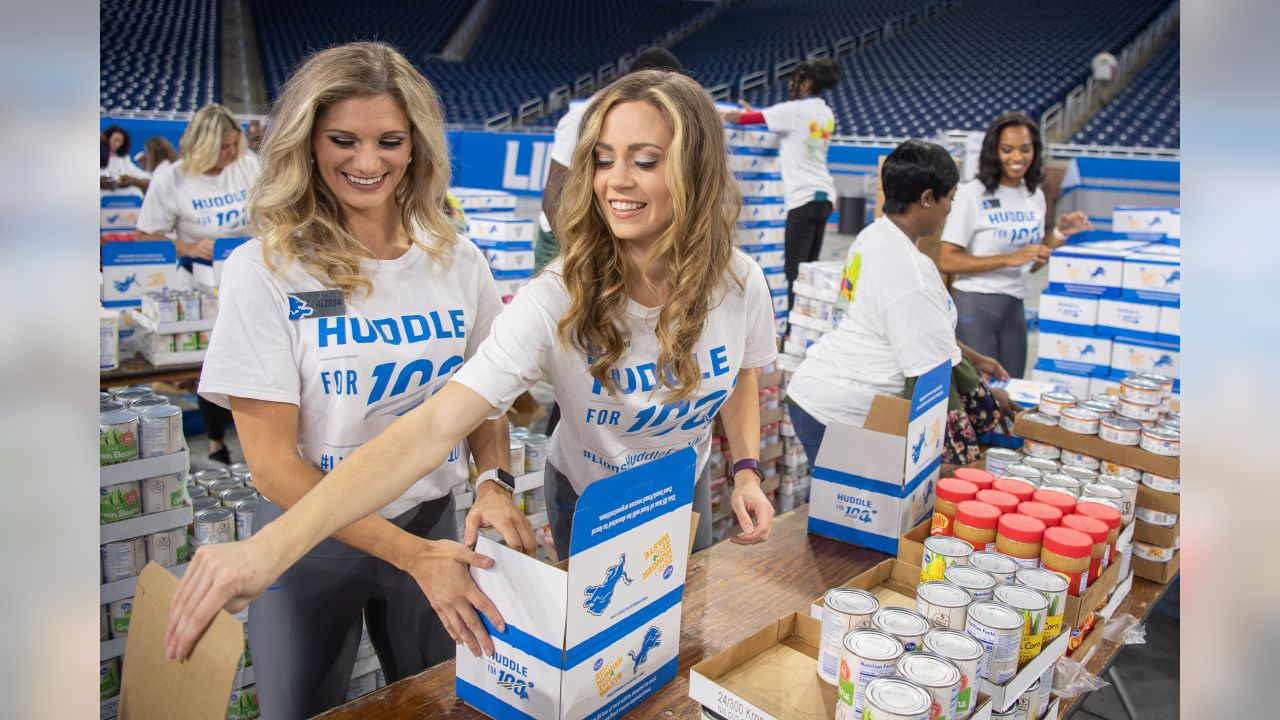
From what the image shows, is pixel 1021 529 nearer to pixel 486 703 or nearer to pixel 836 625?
pixel 836 625

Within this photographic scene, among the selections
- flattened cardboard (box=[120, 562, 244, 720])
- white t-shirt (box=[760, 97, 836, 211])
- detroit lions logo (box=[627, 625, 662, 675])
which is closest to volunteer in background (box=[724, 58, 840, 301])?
white t-shirt (box=[760, 97, 836, 211])

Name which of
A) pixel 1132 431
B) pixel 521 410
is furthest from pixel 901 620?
pixel 521 410

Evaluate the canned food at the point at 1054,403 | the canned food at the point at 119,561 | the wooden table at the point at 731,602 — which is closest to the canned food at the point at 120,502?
the canned food at the point at 119,561

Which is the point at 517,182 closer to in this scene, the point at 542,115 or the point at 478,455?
the point at 542,115

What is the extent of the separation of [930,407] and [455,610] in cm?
112

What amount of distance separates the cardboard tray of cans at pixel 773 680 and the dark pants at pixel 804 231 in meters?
4.45

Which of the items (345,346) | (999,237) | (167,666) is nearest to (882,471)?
(345,346)

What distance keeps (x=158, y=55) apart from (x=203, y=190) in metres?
13.8

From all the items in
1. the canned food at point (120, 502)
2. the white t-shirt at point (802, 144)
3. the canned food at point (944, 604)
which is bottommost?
the canned food at point (120, 502)

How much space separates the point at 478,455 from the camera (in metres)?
1.72

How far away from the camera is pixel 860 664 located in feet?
3.48

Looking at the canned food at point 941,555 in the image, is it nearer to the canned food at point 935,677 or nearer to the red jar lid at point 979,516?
the red jar lid at point 979,516

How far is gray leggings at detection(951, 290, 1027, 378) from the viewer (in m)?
3.83

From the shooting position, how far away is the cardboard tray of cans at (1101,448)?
2031 mm
